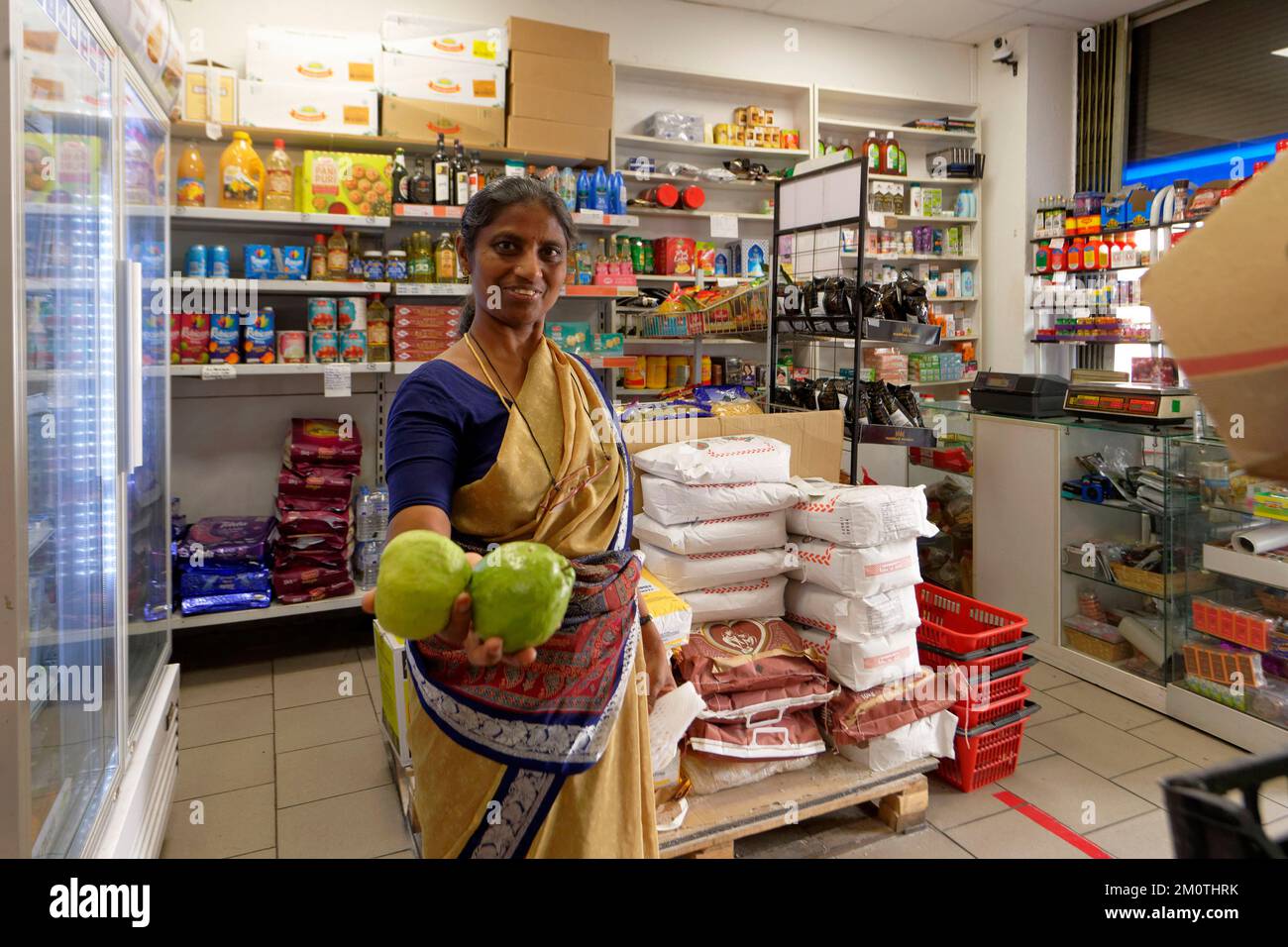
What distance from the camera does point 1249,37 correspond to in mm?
5605

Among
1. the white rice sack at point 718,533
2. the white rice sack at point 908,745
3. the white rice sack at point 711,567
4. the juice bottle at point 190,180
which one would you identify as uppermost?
the juice bottle at point 190,180

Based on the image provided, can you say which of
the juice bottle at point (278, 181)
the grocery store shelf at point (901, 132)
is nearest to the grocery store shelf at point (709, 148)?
the grocery store shelf at point (901, 132)

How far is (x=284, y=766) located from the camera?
3020mm

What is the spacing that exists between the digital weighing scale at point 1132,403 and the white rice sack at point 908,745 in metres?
1.70

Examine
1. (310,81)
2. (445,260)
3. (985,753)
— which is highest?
(310,81)

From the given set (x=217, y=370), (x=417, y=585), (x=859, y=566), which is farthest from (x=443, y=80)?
(x=417, y=585)

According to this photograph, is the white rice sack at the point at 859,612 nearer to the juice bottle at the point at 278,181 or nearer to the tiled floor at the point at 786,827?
the tiled floor at the point at 786,827

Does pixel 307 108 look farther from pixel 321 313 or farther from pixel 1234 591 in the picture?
pixel 1234 591

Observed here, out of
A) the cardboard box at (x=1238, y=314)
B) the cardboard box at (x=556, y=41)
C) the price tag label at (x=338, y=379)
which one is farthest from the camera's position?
the cardboard box at (x=556, y=41)

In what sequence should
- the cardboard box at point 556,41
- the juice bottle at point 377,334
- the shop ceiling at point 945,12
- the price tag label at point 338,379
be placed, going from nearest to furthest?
the price tag label at point 338,379 → the juice bottle at point 377,334 → the cardboard box at point 556,41 → the shop ceiling at point 945,12

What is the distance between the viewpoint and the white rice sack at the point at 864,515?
2.53 meters

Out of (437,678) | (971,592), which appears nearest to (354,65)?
(437,678)

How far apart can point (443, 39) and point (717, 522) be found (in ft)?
10.3
